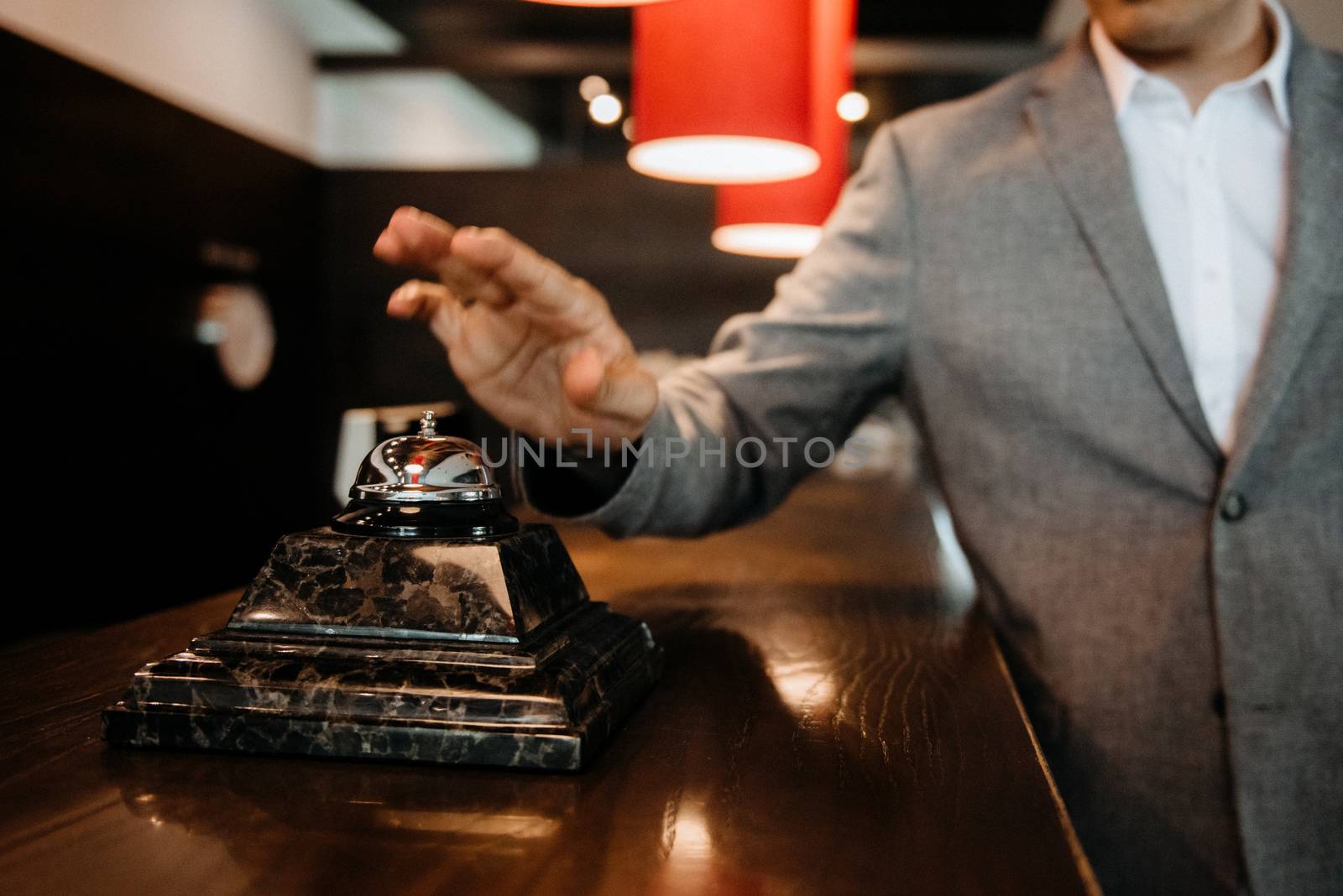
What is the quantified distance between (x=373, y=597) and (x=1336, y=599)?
3.38 ft

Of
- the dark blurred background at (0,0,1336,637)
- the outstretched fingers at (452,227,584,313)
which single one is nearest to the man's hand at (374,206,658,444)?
the outstretched fingers at (452,227,584,313)

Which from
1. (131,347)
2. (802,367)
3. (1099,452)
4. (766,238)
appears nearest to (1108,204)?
(1099,452)

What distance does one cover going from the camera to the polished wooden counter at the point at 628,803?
472 millimetres

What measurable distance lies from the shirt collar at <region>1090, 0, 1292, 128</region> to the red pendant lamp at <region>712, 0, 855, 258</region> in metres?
1.06

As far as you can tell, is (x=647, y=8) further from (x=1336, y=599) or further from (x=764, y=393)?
(x=1336, y=599)

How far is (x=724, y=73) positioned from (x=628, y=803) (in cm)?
155

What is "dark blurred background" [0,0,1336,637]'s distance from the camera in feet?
12.9

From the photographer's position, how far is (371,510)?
718mm

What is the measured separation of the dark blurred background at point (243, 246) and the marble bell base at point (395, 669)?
355cm

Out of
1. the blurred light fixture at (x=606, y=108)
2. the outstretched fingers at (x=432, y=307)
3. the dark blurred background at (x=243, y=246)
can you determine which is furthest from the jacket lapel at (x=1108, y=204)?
the blurred light fixture at (x=606, y=108)

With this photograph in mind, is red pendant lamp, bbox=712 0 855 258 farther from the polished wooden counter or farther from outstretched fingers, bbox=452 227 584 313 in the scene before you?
the polished wooden counter

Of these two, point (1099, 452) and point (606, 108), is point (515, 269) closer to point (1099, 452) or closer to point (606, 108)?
point (1099, 452)

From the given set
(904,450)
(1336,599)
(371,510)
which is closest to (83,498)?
(904,450)

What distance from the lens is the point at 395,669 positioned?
64 cm
